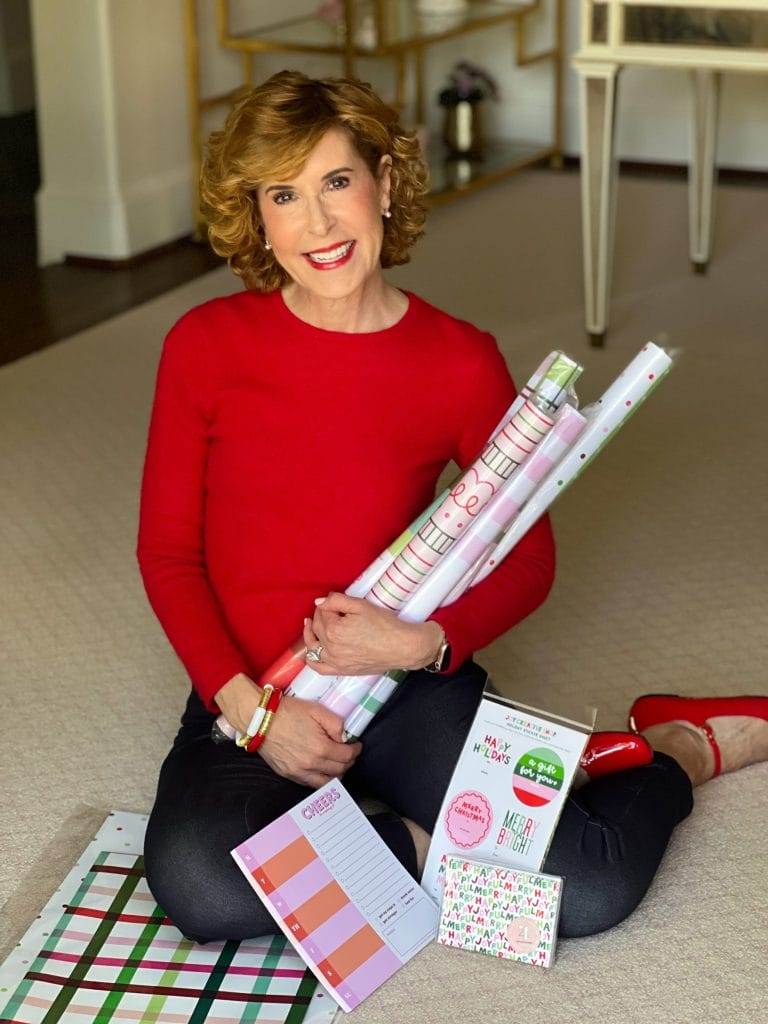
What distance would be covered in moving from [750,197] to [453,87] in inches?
40.2

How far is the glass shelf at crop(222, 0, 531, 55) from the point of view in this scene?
13.4 feet

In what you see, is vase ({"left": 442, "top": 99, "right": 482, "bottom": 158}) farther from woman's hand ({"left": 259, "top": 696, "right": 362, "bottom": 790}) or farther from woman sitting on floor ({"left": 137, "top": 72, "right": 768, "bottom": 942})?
woman's hand ({"left": 259, "top": 696, "right": 362, "bottom": 790})

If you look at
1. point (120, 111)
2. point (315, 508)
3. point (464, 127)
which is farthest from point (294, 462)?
point (464, 127)

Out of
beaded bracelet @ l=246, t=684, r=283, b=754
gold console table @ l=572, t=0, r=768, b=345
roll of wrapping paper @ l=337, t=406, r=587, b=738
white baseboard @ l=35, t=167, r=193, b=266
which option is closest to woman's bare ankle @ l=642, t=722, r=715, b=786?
roll of wrapping paper @ l=337, t=406, r=587, b=738

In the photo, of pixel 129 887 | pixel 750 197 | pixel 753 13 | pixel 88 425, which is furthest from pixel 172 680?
pixel 750 197

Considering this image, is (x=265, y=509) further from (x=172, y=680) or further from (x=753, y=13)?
(x=753, y=13)

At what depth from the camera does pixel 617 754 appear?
1672 millimetres

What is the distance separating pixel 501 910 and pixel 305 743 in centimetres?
26

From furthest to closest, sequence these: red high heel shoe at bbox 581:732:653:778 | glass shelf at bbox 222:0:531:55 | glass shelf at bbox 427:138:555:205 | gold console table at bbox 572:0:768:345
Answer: glass shelf at bbox 427:138:555:205, glass shelf at bbox 222:0:531:55, gold console table at bbox 572:0:768:345, red high heel shoe at bbox 581:732:653:778

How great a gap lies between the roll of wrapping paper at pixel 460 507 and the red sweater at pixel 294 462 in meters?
0.06

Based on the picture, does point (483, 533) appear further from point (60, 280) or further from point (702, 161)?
point (60, 280)

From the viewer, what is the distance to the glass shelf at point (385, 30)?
4098 millimetres

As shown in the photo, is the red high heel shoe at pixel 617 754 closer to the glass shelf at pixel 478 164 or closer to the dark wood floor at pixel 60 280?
the dark wood floor at pixel 60 280

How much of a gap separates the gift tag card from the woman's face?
60 centimetres
